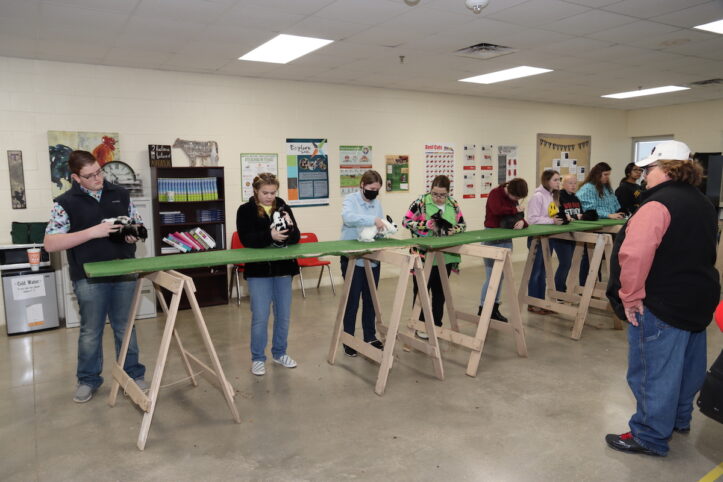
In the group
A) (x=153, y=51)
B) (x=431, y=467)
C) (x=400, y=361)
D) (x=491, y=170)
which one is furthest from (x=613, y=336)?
(x=153, y=51)

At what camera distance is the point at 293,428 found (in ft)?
10.0

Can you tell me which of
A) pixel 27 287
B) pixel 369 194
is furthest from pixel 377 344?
pixel 27 287

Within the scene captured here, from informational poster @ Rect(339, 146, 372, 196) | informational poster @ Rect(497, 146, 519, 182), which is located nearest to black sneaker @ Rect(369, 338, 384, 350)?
informational poster @ Rect(339, 146, 372, 196)

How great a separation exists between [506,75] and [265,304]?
15.3 ft

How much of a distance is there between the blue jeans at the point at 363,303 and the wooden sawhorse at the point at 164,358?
1.21m

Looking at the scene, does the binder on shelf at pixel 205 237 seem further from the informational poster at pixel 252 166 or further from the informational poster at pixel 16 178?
the informational poster at pixel 16 178

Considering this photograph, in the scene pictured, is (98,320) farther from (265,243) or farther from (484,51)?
(484,51)

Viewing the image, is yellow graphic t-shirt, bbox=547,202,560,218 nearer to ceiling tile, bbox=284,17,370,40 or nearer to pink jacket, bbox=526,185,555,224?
pink jacket, bbox=526,185,555,224

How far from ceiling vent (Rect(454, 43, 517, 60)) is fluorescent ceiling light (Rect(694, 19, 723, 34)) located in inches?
63.3

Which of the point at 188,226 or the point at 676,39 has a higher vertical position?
the point at 676,39

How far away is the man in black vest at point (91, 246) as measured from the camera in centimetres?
312

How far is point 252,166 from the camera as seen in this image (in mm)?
6418

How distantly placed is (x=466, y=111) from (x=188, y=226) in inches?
180

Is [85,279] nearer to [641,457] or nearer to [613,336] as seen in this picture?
[641,457]
